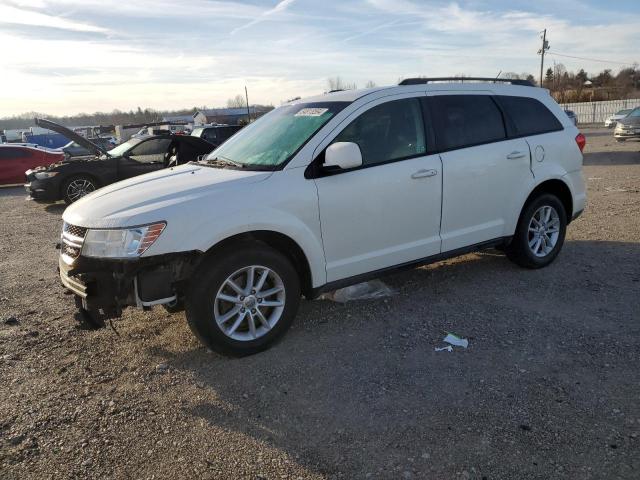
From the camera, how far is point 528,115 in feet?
17.3

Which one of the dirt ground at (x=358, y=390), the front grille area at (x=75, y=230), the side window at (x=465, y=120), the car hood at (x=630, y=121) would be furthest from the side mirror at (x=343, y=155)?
the car hood at (x=630, y=121)

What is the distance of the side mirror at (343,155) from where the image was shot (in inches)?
149

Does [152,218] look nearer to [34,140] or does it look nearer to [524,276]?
[524,276]

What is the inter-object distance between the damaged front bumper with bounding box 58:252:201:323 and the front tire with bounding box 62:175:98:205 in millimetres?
8838

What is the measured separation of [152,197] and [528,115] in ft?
12.6

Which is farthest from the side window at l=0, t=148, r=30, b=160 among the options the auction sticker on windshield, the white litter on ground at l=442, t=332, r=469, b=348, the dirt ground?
the white litter on ground at l=442, t=332, r=469, b=348

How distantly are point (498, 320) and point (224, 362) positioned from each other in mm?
2253

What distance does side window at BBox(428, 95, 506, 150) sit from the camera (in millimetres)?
4613

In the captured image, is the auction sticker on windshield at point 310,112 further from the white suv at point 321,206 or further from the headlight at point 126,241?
the headlight at point 126,241

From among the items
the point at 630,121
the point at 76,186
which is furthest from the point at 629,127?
the point at 76,186

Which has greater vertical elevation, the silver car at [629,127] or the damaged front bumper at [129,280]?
the silver car at [629,127]

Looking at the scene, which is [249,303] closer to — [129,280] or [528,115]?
[129,280]

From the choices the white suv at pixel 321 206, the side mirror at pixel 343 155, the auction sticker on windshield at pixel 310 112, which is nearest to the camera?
the white suv at pixel 321 206

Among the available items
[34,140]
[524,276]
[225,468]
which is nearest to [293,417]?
[225,468]
